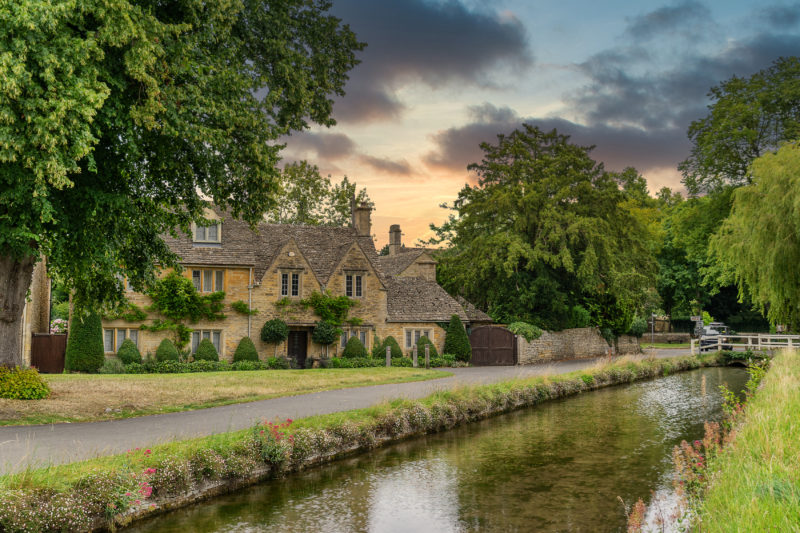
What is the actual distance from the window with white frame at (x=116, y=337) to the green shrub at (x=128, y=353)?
586mm

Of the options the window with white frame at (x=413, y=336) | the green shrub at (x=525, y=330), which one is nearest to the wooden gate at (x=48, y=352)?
the window with white frame at (x=413, y=336)

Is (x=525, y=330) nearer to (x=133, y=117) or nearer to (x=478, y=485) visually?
(x=478, y=485)

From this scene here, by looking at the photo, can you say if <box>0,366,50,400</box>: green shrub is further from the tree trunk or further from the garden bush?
the garden bush

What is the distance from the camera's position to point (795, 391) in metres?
Result: 14.4

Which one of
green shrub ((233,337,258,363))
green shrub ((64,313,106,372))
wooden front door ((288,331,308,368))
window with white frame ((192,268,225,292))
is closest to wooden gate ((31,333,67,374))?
green shrub ((64,313,106,372))

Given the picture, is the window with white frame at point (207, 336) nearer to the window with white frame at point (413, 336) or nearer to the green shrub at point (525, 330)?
the window with white frame at point (413, 336)

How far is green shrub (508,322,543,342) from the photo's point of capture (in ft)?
136

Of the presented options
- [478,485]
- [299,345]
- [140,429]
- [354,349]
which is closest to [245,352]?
[299,345]

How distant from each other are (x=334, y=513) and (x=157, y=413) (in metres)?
8.94

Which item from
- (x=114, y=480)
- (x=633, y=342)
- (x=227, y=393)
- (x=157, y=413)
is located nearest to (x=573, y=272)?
(x=633, y=342)

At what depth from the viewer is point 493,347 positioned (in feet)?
135

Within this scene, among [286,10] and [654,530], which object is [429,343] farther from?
[654,530]

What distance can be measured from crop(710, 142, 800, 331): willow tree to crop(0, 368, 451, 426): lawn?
1537 cm

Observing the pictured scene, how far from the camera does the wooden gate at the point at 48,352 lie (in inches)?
1271
